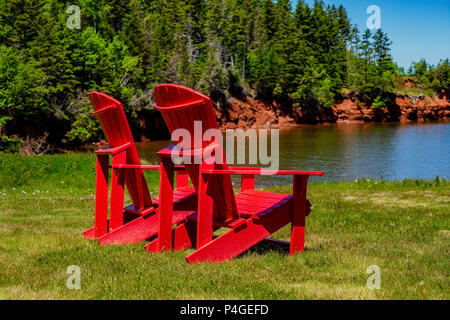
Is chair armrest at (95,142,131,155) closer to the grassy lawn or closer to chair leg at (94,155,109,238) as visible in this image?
chair leg at (94,155,109,238)

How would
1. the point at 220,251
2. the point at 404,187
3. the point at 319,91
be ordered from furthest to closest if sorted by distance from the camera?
the point at 319,91 → the point at 404,187 → the point at 220,251

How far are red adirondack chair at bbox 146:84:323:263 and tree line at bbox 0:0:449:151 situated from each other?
27.4 meters

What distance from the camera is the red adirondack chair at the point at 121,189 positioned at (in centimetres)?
587

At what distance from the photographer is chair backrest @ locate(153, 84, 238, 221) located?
468 centimetres

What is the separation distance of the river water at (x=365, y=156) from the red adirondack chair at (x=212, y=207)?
571 inches

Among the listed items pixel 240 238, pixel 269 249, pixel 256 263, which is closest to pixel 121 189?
pixel 240 238

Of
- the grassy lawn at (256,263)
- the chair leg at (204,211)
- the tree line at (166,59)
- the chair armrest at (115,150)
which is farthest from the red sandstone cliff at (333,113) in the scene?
the chair leg at (204,211)

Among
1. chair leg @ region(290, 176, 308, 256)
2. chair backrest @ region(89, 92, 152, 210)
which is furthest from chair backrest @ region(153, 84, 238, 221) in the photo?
chair backrest @ region(89, 92, 152, 210)

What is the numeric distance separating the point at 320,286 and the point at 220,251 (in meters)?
1.29

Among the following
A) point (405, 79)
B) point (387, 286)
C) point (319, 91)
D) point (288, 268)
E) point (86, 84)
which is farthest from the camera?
point (405, 79)

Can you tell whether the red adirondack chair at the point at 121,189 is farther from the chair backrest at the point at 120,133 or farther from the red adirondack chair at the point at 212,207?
the red adirondack chair at the point at 212,207

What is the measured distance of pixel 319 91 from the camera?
2798 inches
